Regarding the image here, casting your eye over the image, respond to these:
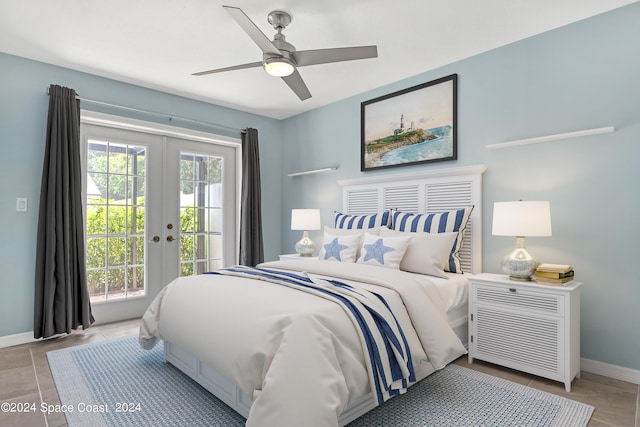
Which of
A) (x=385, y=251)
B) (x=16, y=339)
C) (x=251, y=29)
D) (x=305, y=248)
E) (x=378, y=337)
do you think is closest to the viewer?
(x=378, y=337)

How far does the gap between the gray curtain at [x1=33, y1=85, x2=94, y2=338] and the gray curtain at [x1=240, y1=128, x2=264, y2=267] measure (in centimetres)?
174

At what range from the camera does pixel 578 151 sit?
2576 millimetres

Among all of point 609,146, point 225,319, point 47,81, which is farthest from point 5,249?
point 609,146

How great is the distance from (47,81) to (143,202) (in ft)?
4.63

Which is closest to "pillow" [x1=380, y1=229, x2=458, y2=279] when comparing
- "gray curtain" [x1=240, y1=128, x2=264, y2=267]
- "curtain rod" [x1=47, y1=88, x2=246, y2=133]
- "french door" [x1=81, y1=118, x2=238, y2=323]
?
"gray curtain" [x1=240, y1=128, x2=264, y2=267]

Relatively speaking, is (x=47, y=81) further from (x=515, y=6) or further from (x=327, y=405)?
(x=515, y=6)

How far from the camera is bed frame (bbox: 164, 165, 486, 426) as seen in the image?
6.43ft

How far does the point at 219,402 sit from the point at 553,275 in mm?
2248

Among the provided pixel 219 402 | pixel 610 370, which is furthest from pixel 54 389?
pixel 610 370

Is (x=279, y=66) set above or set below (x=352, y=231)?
above

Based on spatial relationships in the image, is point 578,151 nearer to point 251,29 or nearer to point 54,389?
point 251,29

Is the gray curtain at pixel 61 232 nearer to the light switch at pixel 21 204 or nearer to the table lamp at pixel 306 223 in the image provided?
the light switch at pixel 21 204

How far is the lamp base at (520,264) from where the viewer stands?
2432 mm

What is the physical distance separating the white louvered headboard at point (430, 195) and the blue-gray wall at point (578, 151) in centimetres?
9
